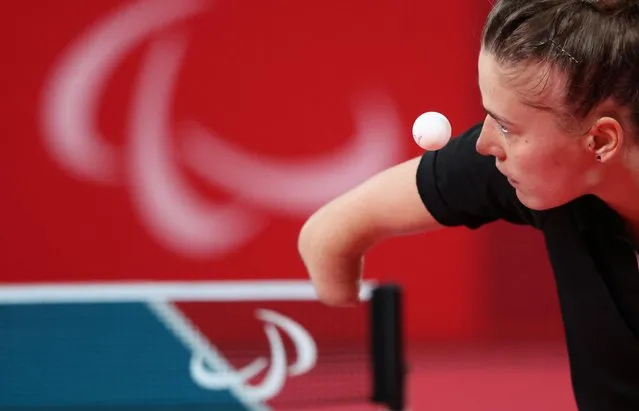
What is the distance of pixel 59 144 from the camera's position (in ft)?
19.3

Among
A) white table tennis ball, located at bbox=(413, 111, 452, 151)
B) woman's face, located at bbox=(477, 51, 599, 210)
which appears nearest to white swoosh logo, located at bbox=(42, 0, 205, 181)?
white table tennis ball, located at bbox=(413, 111, 452, 151)

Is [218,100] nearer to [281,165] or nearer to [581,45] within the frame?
[281,165]

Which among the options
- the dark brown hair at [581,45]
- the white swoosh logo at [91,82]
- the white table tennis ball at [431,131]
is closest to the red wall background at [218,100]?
the white swoosh logo at [91,82]

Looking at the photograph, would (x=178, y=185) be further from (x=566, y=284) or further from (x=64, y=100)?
(x=566, y=284)

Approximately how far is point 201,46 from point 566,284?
460 centimetres

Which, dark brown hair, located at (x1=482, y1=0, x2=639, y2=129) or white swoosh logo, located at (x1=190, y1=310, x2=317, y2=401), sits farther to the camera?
white swoosh logo, located at (x1=190, y1=310, x2=317, y2=401)

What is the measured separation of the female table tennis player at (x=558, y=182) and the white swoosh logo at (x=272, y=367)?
65.8 inches

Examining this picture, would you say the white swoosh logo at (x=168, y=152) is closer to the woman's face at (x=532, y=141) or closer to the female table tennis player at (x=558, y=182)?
the female table tennis player at (x=558, y=182)

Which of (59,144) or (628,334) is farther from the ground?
(59,144)

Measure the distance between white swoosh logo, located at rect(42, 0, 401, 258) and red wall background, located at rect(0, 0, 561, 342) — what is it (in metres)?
0.02

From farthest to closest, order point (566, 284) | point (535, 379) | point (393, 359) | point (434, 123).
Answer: point (535, 379) < point (393, 359) < point (566, 284) < point (434, 123)

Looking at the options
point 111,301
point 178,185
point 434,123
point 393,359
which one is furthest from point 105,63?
point 434,123

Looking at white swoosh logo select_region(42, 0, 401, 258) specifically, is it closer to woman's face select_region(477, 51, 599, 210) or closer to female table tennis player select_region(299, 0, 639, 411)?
female table tennis player select_region(299, 0, 639, 411)

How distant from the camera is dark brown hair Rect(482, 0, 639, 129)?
1274 mm
